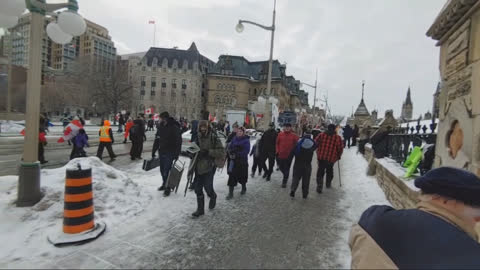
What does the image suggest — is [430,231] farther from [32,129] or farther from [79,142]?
[79,142]

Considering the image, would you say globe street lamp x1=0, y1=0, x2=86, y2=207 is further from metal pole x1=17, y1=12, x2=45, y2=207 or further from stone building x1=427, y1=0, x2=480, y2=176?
stone building x1=427, y1=0, x2=480, y2=176

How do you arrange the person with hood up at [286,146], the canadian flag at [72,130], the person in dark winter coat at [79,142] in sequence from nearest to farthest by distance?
the person with hood up at [286,146]
the canadian flag at [72,130]
the person in dark winter coat at [79,142]

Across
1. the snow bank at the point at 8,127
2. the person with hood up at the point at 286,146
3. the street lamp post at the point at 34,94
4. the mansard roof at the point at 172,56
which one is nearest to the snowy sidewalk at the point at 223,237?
the street lamp post at the point at 34,94

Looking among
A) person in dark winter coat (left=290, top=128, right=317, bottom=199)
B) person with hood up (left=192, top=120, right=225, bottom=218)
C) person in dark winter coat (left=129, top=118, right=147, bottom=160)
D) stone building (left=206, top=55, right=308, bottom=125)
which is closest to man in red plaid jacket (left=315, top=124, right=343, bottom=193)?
person in dark winter coat (left=290, top=128, right=317, bottom=199)

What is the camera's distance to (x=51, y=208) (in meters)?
4.75

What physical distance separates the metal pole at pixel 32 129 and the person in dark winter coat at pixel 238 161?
3839 millimetres

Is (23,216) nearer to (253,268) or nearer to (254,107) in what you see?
(253,268)

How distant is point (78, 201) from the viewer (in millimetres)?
3943

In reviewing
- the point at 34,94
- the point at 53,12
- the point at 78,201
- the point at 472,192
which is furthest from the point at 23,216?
the point at 472,192

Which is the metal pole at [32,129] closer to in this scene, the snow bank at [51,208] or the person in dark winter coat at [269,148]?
the snow bank at [51,208]

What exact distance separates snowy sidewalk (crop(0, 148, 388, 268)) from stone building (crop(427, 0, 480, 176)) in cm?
204

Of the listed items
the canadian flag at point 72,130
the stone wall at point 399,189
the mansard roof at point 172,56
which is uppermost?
the mansard roof at point 172,56

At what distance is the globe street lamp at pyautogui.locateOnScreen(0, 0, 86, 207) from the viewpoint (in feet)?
15.7

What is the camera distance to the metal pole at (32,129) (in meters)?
4.79
